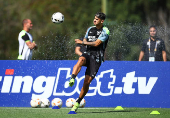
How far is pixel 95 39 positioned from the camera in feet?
41.9

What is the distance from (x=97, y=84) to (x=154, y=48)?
2233 millimetres

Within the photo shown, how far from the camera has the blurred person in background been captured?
15.9 metres

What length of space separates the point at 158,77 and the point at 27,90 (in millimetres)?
3806

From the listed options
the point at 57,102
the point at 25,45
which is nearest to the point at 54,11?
the point at 25,45

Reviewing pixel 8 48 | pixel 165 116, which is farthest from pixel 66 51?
pixel 8 48

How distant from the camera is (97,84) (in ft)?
49.4

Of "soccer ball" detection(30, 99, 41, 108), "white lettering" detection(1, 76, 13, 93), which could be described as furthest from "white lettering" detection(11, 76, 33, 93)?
"soccer ball" detection(30, 99, 41, 108)

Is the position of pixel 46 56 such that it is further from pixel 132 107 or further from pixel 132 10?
pixel 132 10

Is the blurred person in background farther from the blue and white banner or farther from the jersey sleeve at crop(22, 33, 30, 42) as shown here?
the jersey sleeve at crop(22, 33, 30, 42)

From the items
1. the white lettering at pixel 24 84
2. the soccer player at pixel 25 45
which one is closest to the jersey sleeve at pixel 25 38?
the soccer player at pixel 25 45

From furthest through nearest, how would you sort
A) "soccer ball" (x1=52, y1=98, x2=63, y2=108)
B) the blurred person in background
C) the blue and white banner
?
the blurred person in background, the blue and white banner, "soccer ball" (x1=52, y1=98, x2=63, y2=108)

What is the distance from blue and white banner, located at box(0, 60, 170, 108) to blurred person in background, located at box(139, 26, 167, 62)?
A: 0.78m

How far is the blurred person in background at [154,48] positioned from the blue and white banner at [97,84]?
0.78 m

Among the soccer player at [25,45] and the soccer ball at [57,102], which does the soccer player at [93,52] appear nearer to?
the soccer ball at [57,102]
